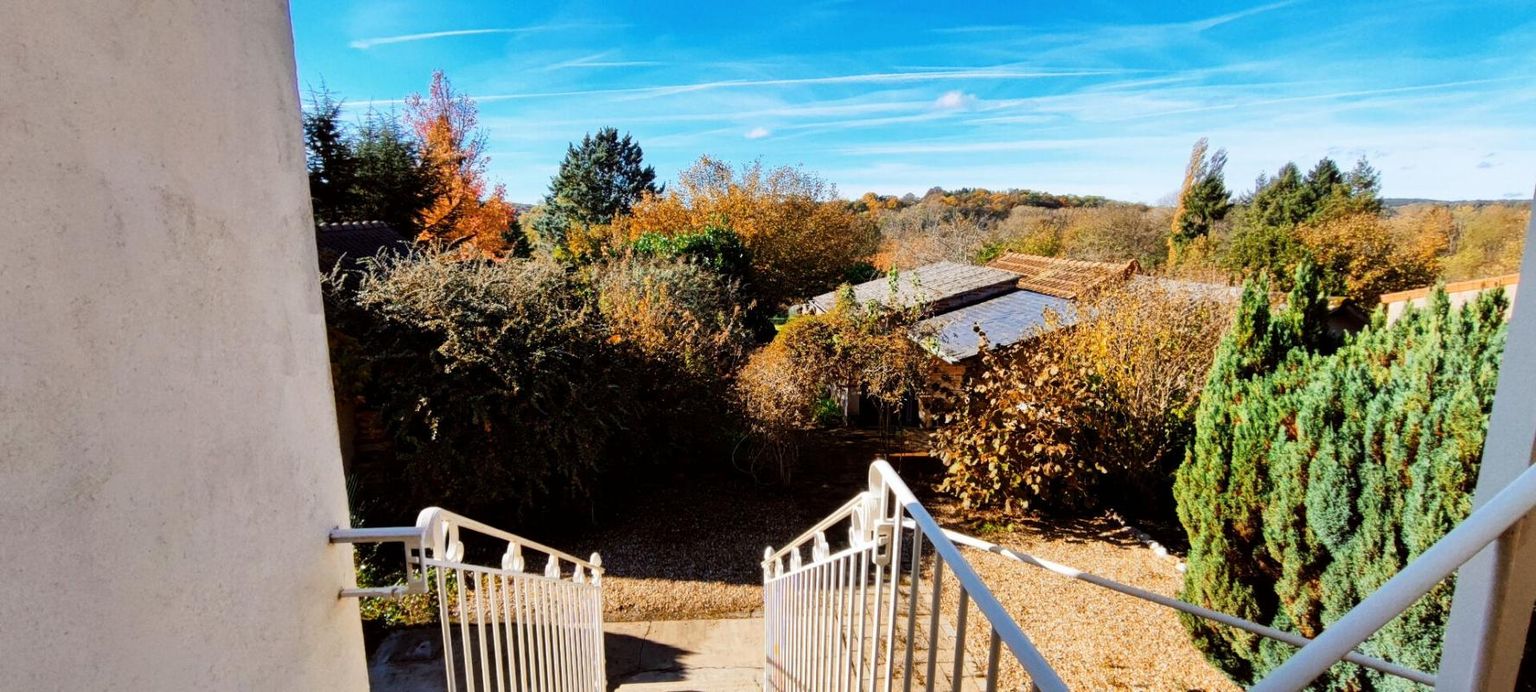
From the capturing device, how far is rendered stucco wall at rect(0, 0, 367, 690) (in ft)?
2.83

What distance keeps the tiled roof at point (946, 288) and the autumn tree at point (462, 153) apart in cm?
1196

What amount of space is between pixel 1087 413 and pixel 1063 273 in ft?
20.3

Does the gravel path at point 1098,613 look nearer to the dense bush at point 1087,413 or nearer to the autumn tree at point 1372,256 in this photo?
the dense bush at point 1087,413

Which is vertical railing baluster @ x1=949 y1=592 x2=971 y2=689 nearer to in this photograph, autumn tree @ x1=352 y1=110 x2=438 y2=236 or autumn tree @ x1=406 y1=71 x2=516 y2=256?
autumn tree @ x1=352 y1=110 x2=438 y2=236

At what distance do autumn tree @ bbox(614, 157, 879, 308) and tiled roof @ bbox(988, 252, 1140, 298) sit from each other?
6358mm

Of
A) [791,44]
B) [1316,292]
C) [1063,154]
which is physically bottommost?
[1316,292]

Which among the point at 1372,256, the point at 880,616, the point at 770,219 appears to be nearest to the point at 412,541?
the point at 880,616

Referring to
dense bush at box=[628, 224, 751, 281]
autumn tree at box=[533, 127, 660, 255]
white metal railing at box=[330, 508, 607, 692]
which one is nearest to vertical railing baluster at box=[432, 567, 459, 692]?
white metal railing at box=[330, 508, 607, 692]

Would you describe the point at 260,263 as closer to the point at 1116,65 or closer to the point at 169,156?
the point at 169,156

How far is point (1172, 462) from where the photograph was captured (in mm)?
8227

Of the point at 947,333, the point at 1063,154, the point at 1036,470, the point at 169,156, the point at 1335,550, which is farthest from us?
the point at 1063,154

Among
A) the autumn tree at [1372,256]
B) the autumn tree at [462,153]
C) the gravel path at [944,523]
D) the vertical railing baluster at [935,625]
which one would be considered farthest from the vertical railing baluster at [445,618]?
the autumn tree at [462,153]

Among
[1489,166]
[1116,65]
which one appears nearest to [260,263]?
[1489,166]

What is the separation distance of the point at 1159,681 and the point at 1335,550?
1.62m
